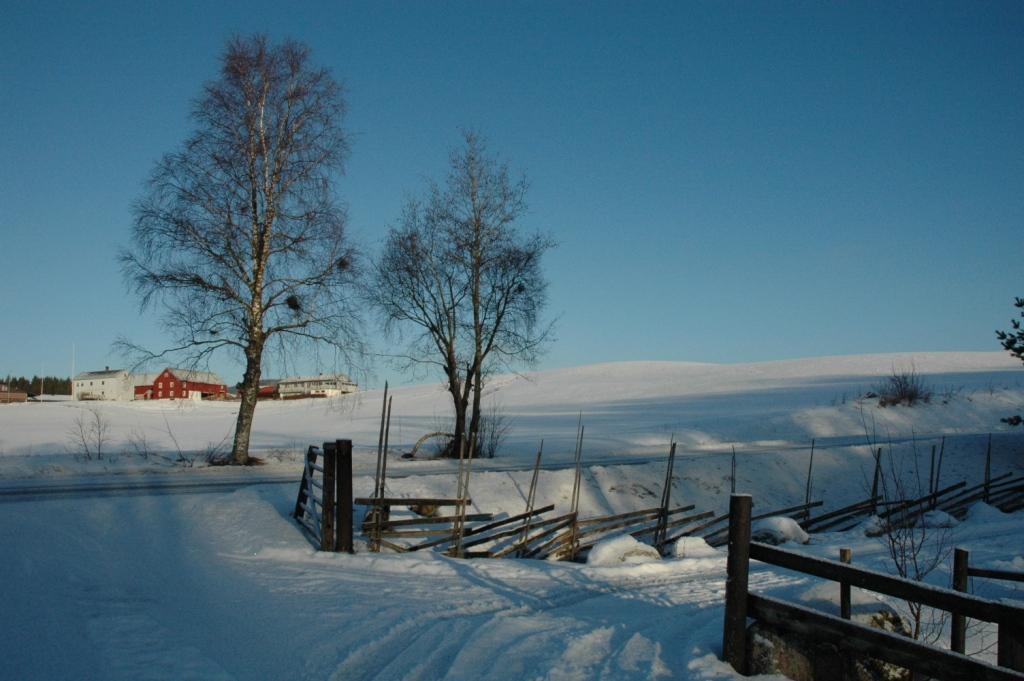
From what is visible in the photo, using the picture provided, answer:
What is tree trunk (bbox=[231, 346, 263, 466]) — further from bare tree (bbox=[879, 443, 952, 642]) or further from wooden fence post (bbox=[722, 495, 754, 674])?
wooden fence post (bbox=[722, 495, 754, 674])

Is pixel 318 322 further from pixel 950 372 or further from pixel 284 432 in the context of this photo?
pixel 950 372

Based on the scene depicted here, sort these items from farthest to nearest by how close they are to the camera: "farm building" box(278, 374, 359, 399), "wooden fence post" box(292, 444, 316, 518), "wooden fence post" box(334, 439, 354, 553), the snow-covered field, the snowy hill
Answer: "farm building" box(278, 374, 359, 399) < the snowy hill < "wooden fence post" box(292, 444, 316, 518) < "wooden fence post" box(334, 439, 354, 553) < the snow-covered field

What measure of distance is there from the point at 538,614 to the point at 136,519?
22.5ft

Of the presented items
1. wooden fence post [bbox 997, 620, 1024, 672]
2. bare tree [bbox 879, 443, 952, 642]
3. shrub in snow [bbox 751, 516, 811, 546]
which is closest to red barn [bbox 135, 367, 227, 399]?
bare tree [bbox 879, 443, 952, 642]

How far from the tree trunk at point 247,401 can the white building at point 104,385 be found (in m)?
66.5

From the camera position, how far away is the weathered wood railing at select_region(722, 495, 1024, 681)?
422 cm

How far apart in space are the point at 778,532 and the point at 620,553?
17.8 ft

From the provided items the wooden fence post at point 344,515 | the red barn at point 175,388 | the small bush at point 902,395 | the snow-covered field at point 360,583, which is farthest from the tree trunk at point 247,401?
the red barn at point 175,388

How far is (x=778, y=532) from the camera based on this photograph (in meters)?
15.7

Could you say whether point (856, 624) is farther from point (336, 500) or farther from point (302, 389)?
point (302, 389)

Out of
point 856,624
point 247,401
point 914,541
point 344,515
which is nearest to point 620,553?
point 344,515

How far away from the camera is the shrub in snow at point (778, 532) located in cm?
1559

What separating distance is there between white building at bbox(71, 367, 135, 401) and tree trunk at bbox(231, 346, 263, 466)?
66.5 metres

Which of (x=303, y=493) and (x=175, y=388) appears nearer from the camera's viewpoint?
(x=303, y=493)
